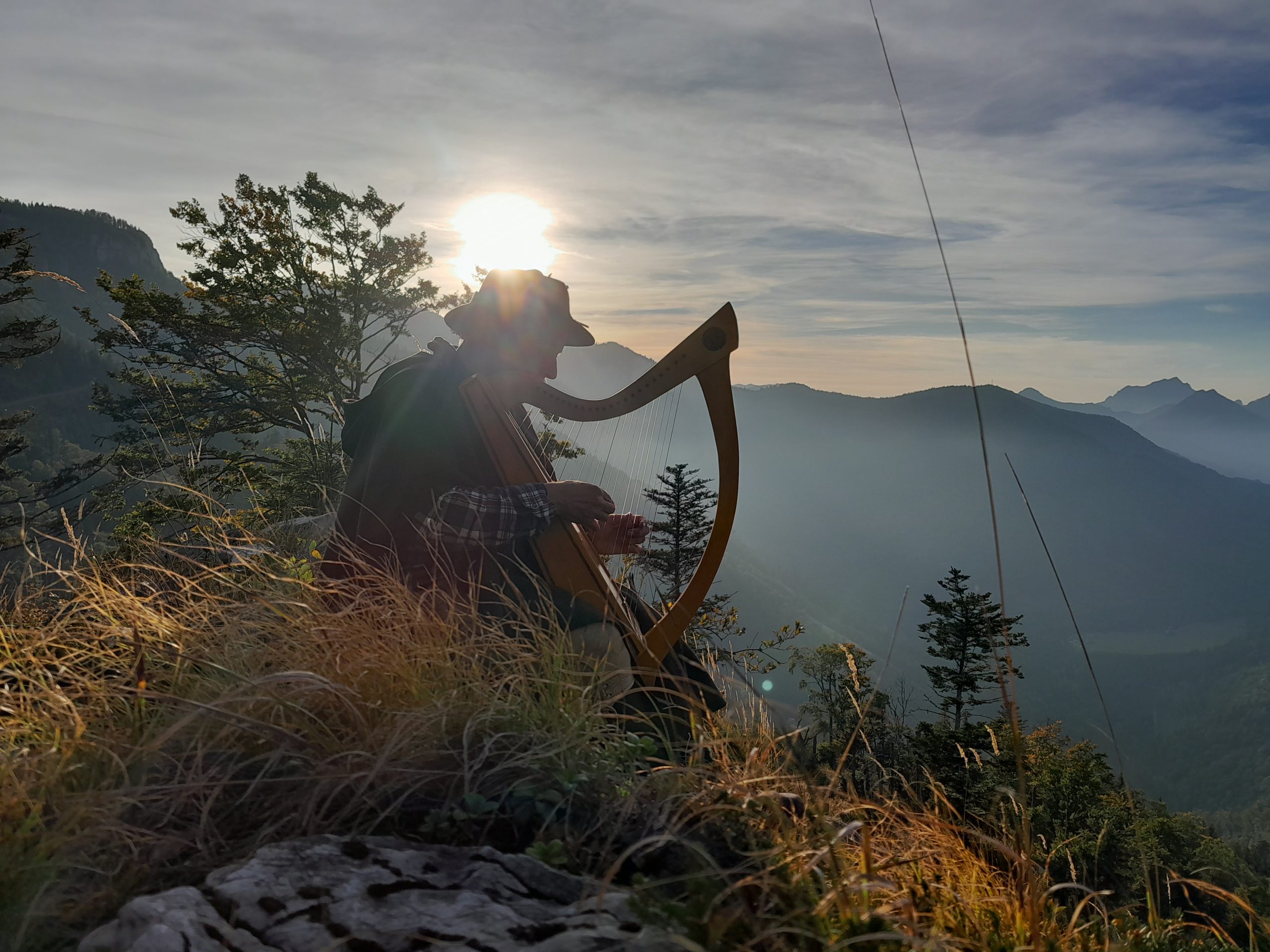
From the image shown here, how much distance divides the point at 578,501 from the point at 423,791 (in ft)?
4.45

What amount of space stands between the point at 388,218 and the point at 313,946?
859 inches

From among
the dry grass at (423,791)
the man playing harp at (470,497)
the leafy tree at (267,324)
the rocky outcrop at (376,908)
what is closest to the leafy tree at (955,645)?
the leafy tree at (267,324)

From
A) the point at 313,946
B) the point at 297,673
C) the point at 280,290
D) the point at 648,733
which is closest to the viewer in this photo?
the point at 313,946

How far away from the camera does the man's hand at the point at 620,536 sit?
3461 millimetres

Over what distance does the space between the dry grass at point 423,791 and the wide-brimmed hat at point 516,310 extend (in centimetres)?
157

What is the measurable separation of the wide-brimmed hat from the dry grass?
1572 mm

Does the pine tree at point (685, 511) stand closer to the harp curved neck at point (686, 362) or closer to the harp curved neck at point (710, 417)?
the harp curved neck at point (686, 362)

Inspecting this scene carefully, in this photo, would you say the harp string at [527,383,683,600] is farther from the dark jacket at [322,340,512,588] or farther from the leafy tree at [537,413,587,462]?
the dark jacket at [322,340,512,588]

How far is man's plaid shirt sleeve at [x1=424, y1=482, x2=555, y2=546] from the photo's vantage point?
2.85 metres

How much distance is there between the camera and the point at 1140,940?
1813 millimetres

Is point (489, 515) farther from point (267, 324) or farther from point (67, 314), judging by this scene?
point (67, 314)

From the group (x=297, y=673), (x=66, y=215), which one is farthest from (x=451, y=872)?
(x=66, y=215)

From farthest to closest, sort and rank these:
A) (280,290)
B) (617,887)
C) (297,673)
→ (280,290), (297,673), (617,887)

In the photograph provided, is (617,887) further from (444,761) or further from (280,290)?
(280,290)
